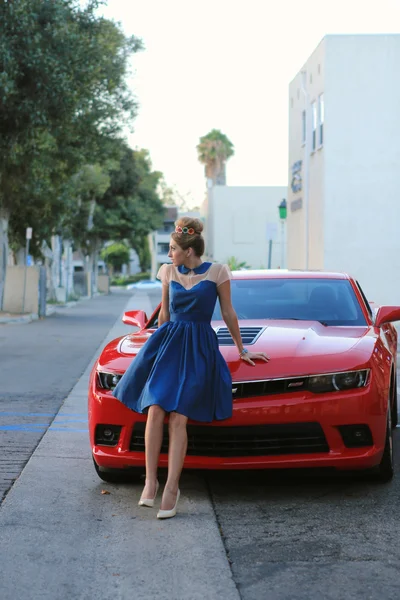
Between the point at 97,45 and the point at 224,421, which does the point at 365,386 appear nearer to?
the point at 224,421

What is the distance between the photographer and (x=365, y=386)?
223 inches

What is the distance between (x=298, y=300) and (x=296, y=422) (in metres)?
2.02

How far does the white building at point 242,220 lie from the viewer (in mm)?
69062

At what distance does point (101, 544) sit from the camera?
4742mm

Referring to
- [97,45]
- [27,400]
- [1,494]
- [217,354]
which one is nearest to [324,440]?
[217,354]

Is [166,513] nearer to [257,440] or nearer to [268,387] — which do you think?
[257,440]

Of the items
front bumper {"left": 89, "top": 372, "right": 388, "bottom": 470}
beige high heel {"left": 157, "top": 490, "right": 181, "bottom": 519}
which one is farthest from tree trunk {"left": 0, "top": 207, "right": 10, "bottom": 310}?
Result: beige high heel {"left": 157, "top": 490, "right": 181, "bottom": 519}

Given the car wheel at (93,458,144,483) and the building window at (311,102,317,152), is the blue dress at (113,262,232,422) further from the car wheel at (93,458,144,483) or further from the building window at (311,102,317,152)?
the building window at (311,102,317,152)

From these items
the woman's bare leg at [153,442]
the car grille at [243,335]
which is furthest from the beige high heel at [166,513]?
the car grille at [243,335]

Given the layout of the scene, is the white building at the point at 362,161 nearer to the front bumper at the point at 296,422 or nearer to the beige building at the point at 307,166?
the beige building at the point at 307,166

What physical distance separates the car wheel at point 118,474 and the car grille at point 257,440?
414 millimetres

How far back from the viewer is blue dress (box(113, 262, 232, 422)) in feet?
17.6

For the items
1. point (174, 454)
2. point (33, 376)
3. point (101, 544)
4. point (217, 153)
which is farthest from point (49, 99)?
point (217, 153)

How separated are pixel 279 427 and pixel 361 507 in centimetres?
64
